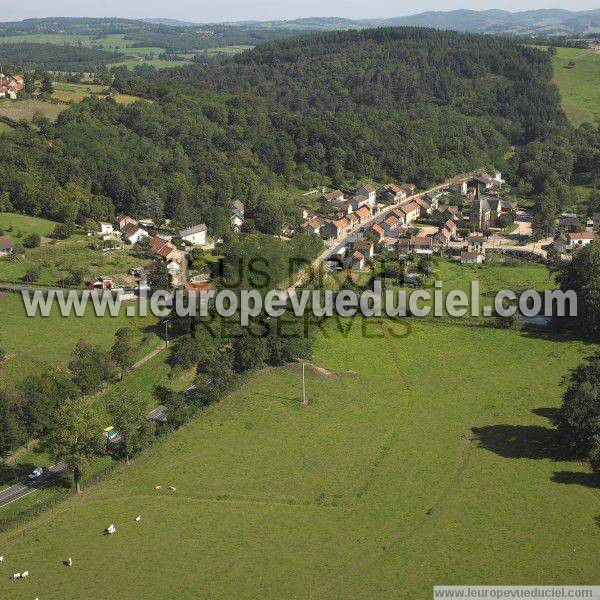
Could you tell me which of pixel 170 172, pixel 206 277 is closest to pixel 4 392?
pixel 206 277

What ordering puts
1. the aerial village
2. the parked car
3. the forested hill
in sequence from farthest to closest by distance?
the forested hill → the aerial village → the parked car

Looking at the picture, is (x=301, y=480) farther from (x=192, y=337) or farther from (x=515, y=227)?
(x=515, y=227)

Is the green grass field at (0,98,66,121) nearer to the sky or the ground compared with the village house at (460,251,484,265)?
nearer to the sky

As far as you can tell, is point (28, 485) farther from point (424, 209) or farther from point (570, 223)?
point (570, 223)

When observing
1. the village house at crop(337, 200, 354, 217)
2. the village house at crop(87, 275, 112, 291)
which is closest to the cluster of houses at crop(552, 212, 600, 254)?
the village house at crop(337, 200, 354, 217)

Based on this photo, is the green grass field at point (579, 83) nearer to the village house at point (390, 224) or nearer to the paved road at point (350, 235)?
the paved road at point (350, 235)

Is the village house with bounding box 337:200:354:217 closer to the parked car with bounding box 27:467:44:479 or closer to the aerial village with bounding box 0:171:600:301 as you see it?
the aerial village with bounding box 0:171:600:301
